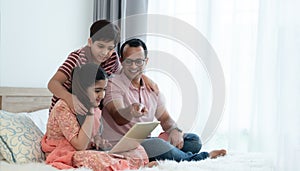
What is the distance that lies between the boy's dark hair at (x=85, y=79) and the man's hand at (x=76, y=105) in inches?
0.5

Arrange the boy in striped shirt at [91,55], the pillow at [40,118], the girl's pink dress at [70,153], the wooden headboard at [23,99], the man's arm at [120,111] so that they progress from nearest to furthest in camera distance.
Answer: the girl's pink dress at [70,153], the boy in striped shirt at [91,55], the man's arm at [120,111], the pillow at [40,118], the wooden headboard at [23,99]

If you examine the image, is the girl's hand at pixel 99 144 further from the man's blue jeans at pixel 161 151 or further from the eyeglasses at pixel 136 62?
the eyeglasses at pixel 136 62

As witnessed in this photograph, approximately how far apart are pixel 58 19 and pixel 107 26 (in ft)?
3.50

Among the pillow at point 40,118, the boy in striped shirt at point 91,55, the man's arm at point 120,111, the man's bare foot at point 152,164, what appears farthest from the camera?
the pillow at point 40,118

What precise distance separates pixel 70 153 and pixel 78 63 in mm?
445

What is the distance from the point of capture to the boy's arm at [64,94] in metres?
1.63

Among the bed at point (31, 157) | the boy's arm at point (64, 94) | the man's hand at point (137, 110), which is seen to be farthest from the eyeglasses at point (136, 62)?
the bed at point (31, 157)

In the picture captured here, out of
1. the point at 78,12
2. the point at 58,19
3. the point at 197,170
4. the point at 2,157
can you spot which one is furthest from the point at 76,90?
the point at 78,12

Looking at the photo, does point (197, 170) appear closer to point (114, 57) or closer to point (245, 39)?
point (114, 57)

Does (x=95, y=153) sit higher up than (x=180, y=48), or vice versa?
(x=180, y=48)

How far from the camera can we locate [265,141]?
250cm

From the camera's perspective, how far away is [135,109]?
1835 mm

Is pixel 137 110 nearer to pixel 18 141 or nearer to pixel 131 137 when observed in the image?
pixel 131 137

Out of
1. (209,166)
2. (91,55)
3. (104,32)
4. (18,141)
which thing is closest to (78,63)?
(91,55)
